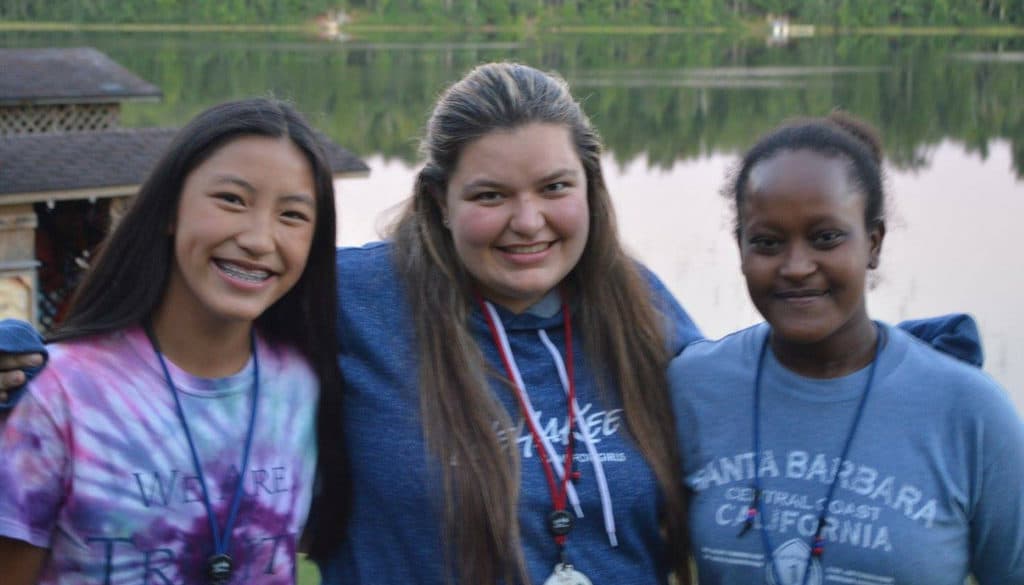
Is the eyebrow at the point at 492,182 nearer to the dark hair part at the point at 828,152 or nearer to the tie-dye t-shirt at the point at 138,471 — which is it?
the dark hair part at the point at 828,152

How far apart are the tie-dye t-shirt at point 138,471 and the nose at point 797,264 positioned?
3.07 feet

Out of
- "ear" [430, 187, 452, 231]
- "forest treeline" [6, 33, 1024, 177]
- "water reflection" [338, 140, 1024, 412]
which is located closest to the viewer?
"ear" [430, 187, 452, 231]

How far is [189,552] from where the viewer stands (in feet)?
7.29

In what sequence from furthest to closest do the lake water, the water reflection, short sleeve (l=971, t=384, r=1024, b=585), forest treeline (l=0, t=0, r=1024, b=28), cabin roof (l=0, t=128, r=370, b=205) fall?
forest treeline (l=0, t=0, r=1024, b=28), the lake water, the water reflection, cabin roof (l=0, t=128, r=370, b=205), short sleeve (l=971, t=384, r=1024, b=585)

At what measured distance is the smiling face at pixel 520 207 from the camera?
2490mm

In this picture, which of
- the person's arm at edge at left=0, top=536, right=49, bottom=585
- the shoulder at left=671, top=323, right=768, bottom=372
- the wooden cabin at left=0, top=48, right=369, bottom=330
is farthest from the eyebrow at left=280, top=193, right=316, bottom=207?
the wooden cabin at left=0, top=48, right=369, bottom=330

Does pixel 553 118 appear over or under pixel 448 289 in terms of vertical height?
over

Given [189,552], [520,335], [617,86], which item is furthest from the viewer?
[617,86]

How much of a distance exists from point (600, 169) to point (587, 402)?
1.57 feet

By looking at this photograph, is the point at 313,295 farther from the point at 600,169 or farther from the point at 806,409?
the point at 806,409

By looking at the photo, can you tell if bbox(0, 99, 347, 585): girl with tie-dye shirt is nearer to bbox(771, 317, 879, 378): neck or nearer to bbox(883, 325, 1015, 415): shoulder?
bbox(771, 317, 879, 378): neck

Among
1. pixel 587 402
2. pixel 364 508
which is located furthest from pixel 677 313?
pixel 364 508

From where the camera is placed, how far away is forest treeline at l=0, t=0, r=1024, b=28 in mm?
40906

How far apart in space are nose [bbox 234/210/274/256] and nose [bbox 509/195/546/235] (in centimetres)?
47
